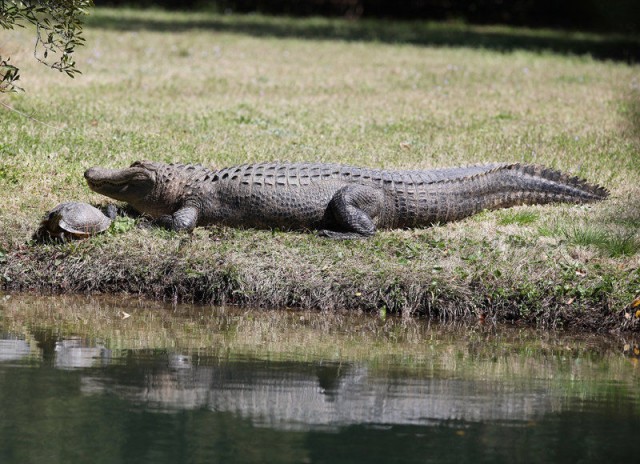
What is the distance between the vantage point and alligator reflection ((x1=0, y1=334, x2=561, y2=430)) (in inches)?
214

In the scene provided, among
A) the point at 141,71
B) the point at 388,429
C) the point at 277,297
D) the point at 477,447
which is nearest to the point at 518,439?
the point at 477,447

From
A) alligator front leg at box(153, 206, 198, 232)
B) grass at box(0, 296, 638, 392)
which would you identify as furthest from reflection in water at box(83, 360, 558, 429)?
alligator front leg at box(153, 206, 198, 232)

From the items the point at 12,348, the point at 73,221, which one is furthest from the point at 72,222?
the point at 12,348

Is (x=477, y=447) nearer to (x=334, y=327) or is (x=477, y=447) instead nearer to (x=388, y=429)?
(x=388, y=429)

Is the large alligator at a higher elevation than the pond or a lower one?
higher

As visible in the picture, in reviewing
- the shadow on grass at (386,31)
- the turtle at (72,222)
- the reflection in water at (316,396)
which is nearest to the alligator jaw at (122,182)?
the turtle at (72,222)

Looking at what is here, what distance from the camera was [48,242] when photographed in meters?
8.52

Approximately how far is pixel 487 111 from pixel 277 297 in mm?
7084

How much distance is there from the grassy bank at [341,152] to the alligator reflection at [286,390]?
65.7 inches

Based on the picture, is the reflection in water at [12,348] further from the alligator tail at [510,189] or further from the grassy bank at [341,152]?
the alligator tail at [510,189]

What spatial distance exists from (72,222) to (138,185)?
1.01 metres

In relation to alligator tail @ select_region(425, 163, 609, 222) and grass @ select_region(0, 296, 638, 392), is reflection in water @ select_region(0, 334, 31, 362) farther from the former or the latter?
alligator tail @ select_region(425, 163, 609, 222)

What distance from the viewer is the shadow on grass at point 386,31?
22.9 meters

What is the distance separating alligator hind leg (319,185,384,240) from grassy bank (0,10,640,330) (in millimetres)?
244
